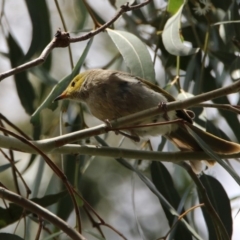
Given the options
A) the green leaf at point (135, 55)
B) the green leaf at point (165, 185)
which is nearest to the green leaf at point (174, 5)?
the green leaf at point (135, 55)

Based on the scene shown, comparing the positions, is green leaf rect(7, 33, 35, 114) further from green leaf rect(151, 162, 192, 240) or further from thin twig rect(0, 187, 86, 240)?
thin twig rect(0, 187, 86, 240)

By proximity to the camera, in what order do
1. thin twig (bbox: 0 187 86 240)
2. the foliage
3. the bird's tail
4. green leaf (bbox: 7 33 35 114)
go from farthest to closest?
green leaf (bbox: 7 33 35 114) < the bird's tail < the foliage < thin twig (bbox: 0 187 86 240)

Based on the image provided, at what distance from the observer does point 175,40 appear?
284 cm

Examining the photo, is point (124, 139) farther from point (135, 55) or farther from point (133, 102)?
point (135, 55)

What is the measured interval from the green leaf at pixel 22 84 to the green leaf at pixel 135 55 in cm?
83

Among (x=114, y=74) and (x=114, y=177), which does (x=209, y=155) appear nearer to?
(x=114, y=74)

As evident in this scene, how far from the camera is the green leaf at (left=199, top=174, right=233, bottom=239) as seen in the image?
8.71ft

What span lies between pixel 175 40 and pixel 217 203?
0.73 metres

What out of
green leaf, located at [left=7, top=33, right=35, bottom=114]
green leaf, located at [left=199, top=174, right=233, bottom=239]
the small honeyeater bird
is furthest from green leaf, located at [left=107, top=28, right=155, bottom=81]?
green leaf, located at [left=7, top=33, right=35, bottom=114]

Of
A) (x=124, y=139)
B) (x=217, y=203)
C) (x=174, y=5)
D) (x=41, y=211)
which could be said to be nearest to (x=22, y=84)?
(x=124, y=139)

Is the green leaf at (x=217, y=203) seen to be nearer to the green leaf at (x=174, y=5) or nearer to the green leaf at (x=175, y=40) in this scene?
the green leaf at (x=175, y=40)

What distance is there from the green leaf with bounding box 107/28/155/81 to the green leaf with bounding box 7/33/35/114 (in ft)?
2.73

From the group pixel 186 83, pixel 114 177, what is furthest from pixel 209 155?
pixel 114 177

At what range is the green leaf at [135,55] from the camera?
8.28 feet
